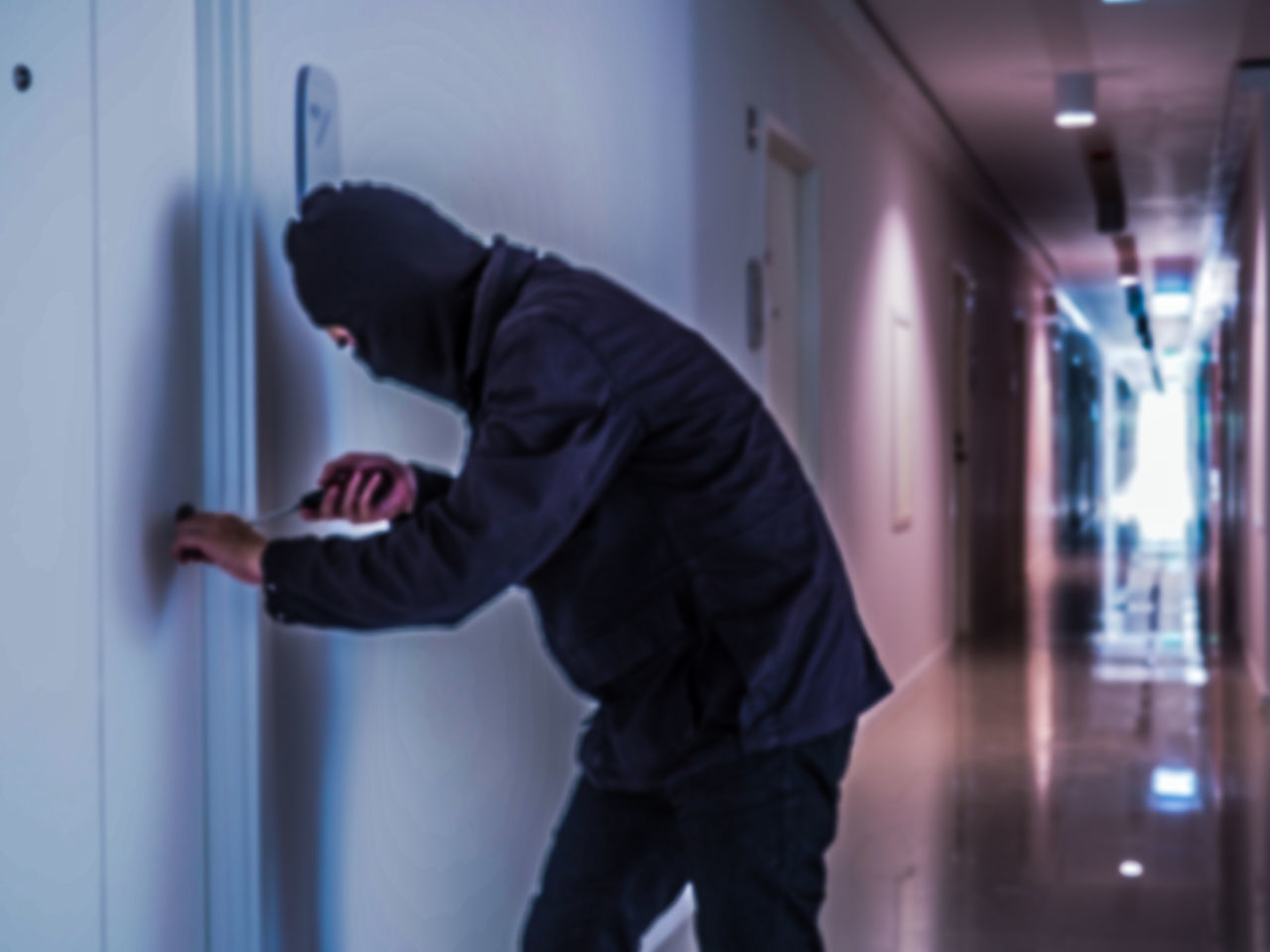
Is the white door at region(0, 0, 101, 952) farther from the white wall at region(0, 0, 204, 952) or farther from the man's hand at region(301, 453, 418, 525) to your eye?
the man's hand at region(301, 453, 418, 525)

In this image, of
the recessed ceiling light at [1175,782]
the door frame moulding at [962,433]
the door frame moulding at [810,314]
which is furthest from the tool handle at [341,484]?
the door frame moulding at [962,433]

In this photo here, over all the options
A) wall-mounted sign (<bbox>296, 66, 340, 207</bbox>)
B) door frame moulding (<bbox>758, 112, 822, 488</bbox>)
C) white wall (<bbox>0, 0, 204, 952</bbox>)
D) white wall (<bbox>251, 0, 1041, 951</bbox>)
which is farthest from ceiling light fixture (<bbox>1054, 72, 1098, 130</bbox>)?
white wall (<bbox>0, 0, 204, 952</bbox>)

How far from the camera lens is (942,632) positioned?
872 cm

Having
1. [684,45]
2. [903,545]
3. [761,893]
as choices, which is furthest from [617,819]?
[903,545]

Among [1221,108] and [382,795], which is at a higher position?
[1221,108]

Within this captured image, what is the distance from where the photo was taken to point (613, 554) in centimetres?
180

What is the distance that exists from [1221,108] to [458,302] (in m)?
7.05

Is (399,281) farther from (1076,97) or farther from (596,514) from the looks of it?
(1076,97)

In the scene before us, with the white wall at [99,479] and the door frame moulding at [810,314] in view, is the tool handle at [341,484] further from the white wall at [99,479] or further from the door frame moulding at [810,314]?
the door frame moulding at [810,314]

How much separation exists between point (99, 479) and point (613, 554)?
59 centimetres

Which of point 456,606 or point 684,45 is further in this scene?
point 684,45

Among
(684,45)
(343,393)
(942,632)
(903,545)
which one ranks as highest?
(684,45)

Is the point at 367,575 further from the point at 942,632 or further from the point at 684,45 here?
the point at 942,632

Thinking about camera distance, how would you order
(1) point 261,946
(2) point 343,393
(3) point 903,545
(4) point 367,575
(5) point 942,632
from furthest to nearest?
1. (5) point 942,632
2. (3) point 903,545
3. (2) point 343,393
4. (1) point 261,946
5. (4) point 367,575
